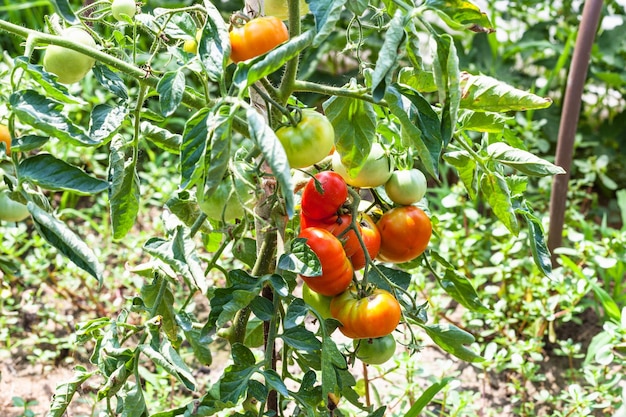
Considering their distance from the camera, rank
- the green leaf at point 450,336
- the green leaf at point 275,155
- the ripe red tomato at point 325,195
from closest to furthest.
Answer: the green leaf at point 275,155 → the ripe red tomato at point 325,195 → the green leaf at point 450,336

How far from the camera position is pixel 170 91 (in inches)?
30.5

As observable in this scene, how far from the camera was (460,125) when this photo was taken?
990 mm

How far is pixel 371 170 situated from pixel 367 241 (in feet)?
0.33

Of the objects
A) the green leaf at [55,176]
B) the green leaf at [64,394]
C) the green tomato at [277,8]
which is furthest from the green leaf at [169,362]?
the green tomato at [277,8]

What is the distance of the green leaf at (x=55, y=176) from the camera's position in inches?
29.6

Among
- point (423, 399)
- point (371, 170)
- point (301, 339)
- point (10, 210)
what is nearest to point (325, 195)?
point (371, 170)

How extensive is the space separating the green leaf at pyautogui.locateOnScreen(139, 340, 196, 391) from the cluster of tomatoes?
7.8 inches

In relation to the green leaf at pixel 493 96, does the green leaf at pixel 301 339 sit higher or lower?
lower

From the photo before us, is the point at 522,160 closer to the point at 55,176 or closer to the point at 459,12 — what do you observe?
the point at 459,12

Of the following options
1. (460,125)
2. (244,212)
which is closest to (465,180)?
(460,125)

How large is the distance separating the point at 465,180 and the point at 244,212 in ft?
1.19

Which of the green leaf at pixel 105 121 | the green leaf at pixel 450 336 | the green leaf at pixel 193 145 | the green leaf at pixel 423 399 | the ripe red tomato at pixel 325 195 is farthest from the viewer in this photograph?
the green leaf at pixel 423 399

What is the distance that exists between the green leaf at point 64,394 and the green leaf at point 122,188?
197 millimetres

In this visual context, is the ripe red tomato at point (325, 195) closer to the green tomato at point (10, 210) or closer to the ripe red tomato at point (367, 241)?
the ripe red tomato at point (367, 241)
